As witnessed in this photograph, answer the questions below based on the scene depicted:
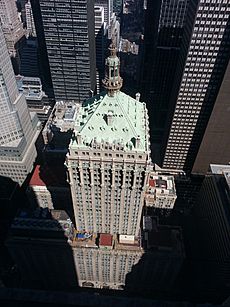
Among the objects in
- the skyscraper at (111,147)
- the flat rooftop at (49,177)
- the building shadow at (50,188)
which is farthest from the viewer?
the flat rooftop at (49,177)

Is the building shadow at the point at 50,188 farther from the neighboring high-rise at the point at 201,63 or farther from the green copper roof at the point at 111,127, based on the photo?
the neighboring high-rise at the point at 201,63

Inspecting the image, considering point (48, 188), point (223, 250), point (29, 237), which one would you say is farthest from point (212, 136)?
point (29, 237)

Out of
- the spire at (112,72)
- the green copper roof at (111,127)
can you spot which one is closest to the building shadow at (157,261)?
the green copper roof at (111,127)

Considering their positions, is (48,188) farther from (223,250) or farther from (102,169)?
(223,250)

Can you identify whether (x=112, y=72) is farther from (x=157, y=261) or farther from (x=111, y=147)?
(x=157, y=261)

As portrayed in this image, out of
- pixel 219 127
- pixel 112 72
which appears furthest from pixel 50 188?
pixel 219 127

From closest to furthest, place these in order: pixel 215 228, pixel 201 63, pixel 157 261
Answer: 1. pixel 157 261
2. pixel 215 228
3. pixel 201 63

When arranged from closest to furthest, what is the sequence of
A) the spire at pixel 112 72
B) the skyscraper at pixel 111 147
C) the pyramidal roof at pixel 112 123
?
1. the spire at pixel 112 72
2. the pyramidal roof at pixel 112 123
3. the skyscraper at pixel 111 147
